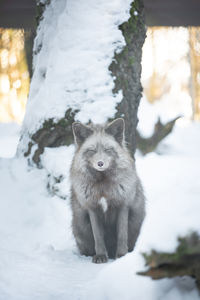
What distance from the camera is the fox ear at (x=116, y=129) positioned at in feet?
14.3

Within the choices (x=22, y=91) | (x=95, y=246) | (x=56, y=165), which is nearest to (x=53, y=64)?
(x=56, y=165)

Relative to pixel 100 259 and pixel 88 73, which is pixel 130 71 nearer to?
pixel 88 73

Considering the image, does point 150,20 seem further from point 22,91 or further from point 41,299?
point 22,91

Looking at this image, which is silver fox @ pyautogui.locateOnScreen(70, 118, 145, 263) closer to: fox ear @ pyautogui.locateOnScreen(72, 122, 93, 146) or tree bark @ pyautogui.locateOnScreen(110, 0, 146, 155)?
fox ear @ pyautogui.locateOnScreen(72, 122, 93, 146)

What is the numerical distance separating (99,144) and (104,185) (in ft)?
1.63

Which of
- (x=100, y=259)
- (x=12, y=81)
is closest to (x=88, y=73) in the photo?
(x=100, y=259)

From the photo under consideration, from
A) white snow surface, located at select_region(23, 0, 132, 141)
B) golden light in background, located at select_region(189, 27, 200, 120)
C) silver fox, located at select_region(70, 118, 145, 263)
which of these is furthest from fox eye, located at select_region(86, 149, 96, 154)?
golden light in background, located at select_region(189, 27, 200, 120)

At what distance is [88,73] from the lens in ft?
20.9

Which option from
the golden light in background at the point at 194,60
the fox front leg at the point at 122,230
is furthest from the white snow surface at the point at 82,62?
the golden light in background at the point at 194,60

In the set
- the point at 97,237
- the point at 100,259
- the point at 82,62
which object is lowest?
the point at 100,259

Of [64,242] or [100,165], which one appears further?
[64,242]

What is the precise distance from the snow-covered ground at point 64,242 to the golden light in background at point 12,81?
1115cm

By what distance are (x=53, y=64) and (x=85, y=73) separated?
2.38 feet

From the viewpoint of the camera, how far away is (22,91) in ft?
75.3
